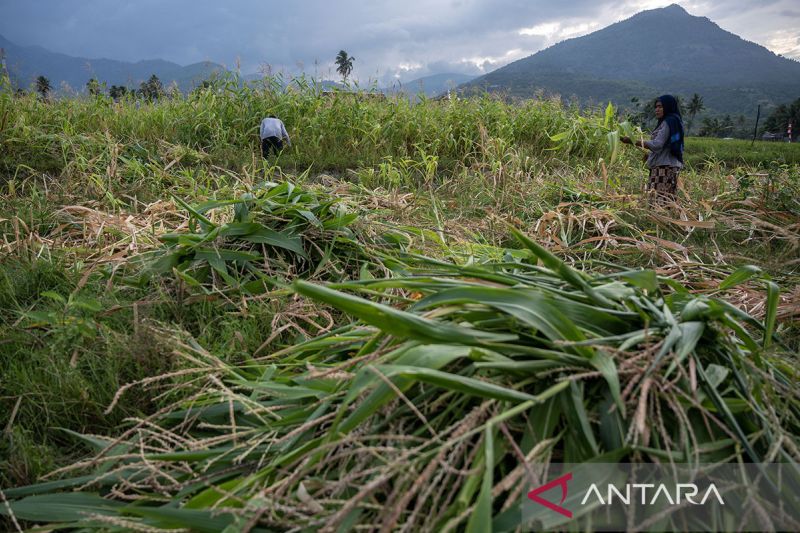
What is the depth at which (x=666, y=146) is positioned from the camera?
4.78 m

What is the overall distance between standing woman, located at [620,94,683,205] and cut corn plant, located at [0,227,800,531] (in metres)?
4.20

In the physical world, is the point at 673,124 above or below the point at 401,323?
above

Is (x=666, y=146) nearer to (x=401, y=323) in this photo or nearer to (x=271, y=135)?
(x=271, y=135)

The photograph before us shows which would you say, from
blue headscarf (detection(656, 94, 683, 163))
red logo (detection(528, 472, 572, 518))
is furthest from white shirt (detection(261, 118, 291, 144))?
red logo (detection(528, 472, 572, 518))

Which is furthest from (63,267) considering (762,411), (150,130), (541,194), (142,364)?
(150,130)

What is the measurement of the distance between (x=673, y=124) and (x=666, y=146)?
8.6 inches

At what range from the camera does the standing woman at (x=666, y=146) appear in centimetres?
473

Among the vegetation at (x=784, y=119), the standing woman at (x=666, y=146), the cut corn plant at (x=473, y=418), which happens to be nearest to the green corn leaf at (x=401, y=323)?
the cut corn plant at (x=473, y=418)

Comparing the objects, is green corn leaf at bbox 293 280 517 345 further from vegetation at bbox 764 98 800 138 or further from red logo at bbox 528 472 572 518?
vegetation at bbox 764 98 800 138

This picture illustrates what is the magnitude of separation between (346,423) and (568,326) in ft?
1.61

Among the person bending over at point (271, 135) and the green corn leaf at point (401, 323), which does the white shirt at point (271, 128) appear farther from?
the green corn leaf at point (401, 323)

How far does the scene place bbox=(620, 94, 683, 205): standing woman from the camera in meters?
4.73

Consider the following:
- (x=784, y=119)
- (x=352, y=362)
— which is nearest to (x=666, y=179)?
(x=352, y=362)

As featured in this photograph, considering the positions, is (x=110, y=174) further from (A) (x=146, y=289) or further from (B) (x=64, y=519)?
(B) (x=64, y=519)
